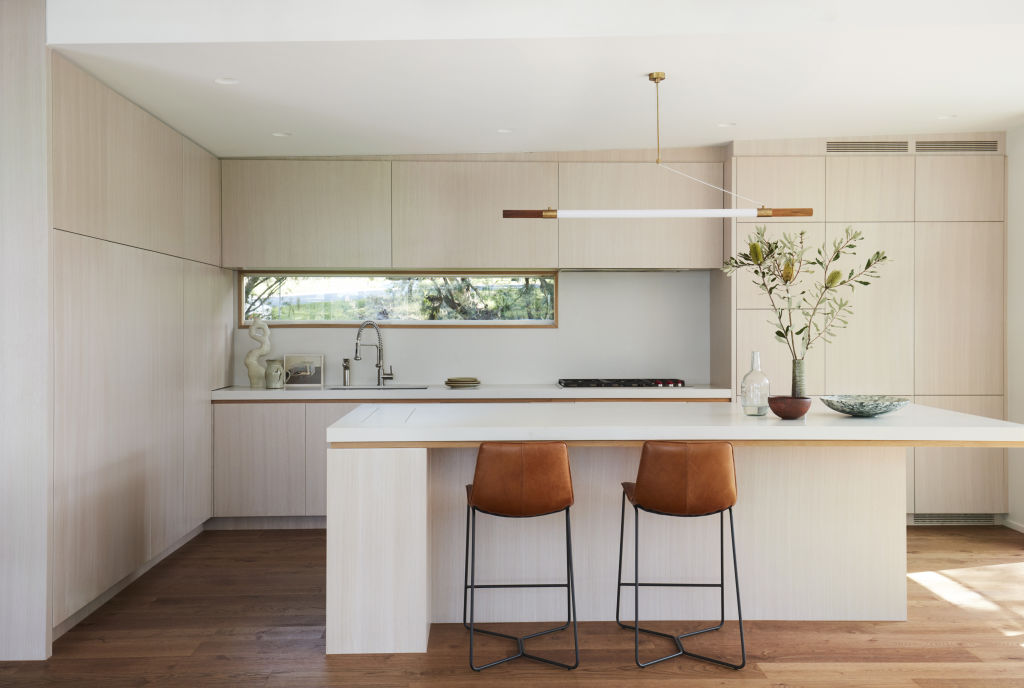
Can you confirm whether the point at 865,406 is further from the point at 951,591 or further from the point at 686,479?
the point at 951,591

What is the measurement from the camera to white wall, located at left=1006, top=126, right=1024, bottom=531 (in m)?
4.41

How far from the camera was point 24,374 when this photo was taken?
2801 millimetres

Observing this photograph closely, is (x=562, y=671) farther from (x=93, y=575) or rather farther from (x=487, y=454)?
(x=93, y=575)

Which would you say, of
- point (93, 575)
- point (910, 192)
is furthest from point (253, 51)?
point (910, 192)

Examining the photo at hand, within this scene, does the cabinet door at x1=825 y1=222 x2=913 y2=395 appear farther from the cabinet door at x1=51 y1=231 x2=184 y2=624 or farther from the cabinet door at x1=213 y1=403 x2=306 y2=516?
the cabinet door at x1=51 y1=231 x2=184 y2=624

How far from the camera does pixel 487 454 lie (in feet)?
8.56

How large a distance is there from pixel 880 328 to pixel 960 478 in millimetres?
1092

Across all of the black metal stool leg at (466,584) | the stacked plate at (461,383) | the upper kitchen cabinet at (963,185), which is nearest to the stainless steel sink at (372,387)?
the stacked plate at (461,383)

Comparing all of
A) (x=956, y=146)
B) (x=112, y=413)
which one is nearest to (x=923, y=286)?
(x=956, y=146)

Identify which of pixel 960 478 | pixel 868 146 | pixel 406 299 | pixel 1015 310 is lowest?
pixel 960 478

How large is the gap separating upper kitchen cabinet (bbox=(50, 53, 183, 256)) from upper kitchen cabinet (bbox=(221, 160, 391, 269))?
2.09 feet

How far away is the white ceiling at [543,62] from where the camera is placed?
2904 mm

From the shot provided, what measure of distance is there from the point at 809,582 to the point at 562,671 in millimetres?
1226

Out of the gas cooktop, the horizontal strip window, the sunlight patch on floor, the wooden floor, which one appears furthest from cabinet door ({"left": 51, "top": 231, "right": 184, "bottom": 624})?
the sunlight patch on floor
